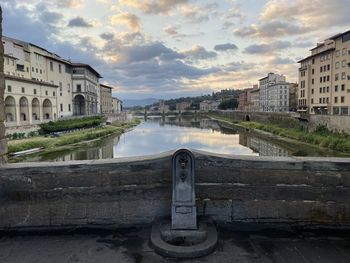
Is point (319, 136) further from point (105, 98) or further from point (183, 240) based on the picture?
point (105, 98)

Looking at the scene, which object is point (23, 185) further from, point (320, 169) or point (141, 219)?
point (320, 169)

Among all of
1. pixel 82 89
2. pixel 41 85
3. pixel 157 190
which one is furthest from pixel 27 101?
pixel 157 190

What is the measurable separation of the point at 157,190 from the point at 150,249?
870 millimetres

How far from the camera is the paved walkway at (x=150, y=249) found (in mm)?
3111

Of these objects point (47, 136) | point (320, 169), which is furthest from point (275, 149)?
point (320, 169)

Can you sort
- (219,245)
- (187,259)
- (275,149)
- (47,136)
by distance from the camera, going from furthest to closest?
(47,136)
(275,149)
(219,245)
(187,259)

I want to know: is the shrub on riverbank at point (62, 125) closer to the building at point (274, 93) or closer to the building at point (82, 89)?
the building at point (82, 89)

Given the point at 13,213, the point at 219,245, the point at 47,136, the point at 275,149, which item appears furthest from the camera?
the point at 47,136

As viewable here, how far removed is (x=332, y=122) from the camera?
37.3 meters

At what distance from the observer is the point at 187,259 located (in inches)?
122

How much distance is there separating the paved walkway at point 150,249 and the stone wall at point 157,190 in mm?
223

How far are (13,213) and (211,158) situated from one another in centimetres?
276

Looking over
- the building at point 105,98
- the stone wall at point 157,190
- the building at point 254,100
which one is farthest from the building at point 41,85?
the building at point 254,100

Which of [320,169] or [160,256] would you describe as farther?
[320,169]
